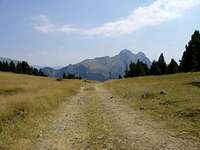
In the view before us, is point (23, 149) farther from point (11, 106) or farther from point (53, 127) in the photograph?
point (11, 106)

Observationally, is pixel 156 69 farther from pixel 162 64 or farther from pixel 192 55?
pixel 192 55

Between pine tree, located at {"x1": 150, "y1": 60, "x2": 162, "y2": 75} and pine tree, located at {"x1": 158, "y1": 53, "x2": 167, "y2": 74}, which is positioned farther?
pine tree, located at {"x1": 158, "y1": 53, "x2": 167, "y2": 74}

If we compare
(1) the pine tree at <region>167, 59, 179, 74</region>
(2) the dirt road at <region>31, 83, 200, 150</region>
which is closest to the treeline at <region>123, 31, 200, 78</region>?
(1) the pine tree at <region>167, 59, 179, 74</region>

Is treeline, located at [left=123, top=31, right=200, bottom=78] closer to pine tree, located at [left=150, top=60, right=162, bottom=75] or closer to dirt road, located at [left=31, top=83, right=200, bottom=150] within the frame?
pine tree, located at [left=150, top=60, right=162, bottom=75]

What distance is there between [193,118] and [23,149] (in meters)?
8.56

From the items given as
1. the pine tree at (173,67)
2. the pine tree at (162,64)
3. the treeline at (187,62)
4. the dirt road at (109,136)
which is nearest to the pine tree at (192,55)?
the treeline at (187,62)

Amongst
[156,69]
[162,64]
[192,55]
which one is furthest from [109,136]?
[162,64]

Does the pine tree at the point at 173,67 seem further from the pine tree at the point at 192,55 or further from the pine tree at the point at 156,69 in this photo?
the pine tree at the point at 192,55

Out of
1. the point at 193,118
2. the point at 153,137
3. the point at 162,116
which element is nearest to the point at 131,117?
the point at 162,116

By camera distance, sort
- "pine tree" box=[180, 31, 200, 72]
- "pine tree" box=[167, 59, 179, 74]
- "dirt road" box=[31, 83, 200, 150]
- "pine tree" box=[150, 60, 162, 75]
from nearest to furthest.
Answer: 1. "dirt road" box=[31, 83, 200, 150]
2. "pine tree" box=[180, 31, 200, 72]
3. "pine tree" box=[167, 59, 179, 74]
4. "pine tree" box=[150, 60, 162, 75]

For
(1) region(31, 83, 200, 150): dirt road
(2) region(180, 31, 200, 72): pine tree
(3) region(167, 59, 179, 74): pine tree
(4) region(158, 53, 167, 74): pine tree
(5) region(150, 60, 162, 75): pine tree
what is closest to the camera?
(1) region(31, 83, 200, 150): dirt road

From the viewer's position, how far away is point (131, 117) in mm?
17797

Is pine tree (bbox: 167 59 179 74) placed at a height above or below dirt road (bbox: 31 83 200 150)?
above

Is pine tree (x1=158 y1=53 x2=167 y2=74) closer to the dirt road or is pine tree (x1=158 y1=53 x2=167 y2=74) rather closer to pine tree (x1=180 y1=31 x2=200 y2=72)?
pine tree (x1=180 y1=31 x2=200 y2=72)
